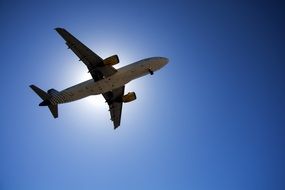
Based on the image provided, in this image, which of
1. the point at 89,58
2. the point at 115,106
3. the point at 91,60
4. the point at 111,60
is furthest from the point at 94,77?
the point at 115,106

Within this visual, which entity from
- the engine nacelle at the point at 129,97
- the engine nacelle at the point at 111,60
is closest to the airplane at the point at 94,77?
the engine nacelle at the point at 111,60

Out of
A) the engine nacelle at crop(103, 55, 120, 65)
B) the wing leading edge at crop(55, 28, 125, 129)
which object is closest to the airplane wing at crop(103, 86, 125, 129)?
the wing leading edge at crop(55, 28, 125, 129)

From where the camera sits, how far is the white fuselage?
1704 inches

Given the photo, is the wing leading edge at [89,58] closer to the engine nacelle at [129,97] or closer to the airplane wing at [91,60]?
the airplane wing at [91,60]

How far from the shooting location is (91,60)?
44188 millimetres

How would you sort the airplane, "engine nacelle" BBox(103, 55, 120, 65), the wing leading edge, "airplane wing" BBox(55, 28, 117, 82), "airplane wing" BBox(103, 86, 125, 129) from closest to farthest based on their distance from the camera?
the wing leading edge < "airplane wing" BBox(55, 28, 117, 82) < the airplane < "engine nacelle" BBox(103, 55, 120, 65) < "airplane wing" BBox(103, 86, 125, 129)

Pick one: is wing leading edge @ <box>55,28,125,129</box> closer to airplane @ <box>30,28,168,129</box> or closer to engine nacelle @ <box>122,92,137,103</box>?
airplane @ <box>30,28,168,129</box>

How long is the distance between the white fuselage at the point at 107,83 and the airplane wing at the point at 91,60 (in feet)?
2.32

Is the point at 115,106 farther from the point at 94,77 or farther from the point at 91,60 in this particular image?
the point at 91,60

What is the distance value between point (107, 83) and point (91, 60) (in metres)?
3.57

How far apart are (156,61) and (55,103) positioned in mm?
14325

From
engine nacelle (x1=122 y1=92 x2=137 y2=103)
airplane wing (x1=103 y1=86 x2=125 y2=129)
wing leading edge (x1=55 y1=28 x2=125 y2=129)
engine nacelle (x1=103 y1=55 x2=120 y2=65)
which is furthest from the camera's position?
airplane wing (x1=103 y1=86 x2=125 y2=129)

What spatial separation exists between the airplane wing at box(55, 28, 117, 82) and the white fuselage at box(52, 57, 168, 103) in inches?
27.8

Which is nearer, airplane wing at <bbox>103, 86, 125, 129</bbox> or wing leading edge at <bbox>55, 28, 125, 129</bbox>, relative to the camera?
wing leading edge at <bbox>55, 28, 125, 129</bbox>
